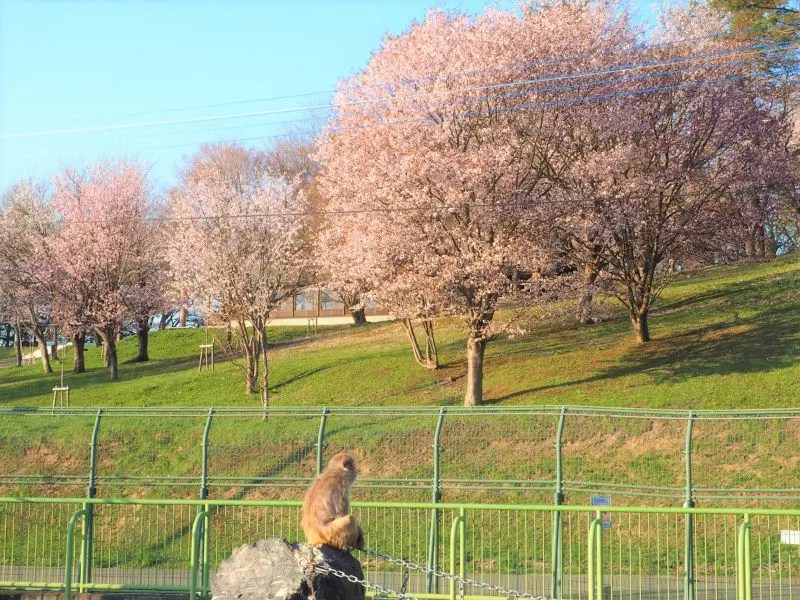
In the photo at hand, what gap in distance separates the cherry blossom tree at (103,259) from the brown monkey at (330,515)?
3883 cm

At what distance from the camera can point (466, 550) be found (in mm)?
13086

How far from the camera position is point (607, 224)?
1220 inches

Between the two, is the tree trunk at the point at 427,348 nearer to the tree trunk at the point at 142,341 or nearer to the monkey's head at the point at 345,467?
the tree trunk at the point at 142,341

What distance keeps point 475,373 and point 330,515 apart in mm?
22744

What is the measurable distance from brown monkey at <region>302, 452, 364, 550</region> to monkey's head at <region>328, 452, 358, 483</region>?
5 centimetres

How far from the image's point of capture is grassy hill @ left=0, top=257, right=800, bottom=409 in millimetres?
27922

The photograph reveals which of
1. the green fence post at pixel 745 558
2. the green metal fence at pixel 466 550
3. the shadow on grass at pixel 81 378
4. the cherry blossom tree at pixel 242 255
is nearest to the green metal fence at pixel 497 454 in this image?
the green metal fence at pixel 466 550

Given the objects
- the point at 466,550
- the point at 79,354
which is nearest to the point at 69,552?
the point at 466,550

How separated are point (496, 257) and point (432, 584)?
16911mm

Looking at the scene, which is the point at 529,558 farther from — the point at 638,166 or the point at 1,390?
the point at 1,390

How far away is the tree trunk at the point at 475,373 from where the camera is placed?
29.6 metres

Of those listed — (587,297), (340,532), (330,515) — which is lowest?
(340,532)

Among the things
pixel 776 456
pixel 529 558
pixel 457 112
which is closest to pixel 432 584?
pixel 529 558

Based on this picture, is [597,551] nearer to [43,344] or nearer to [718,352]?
[718,352]
